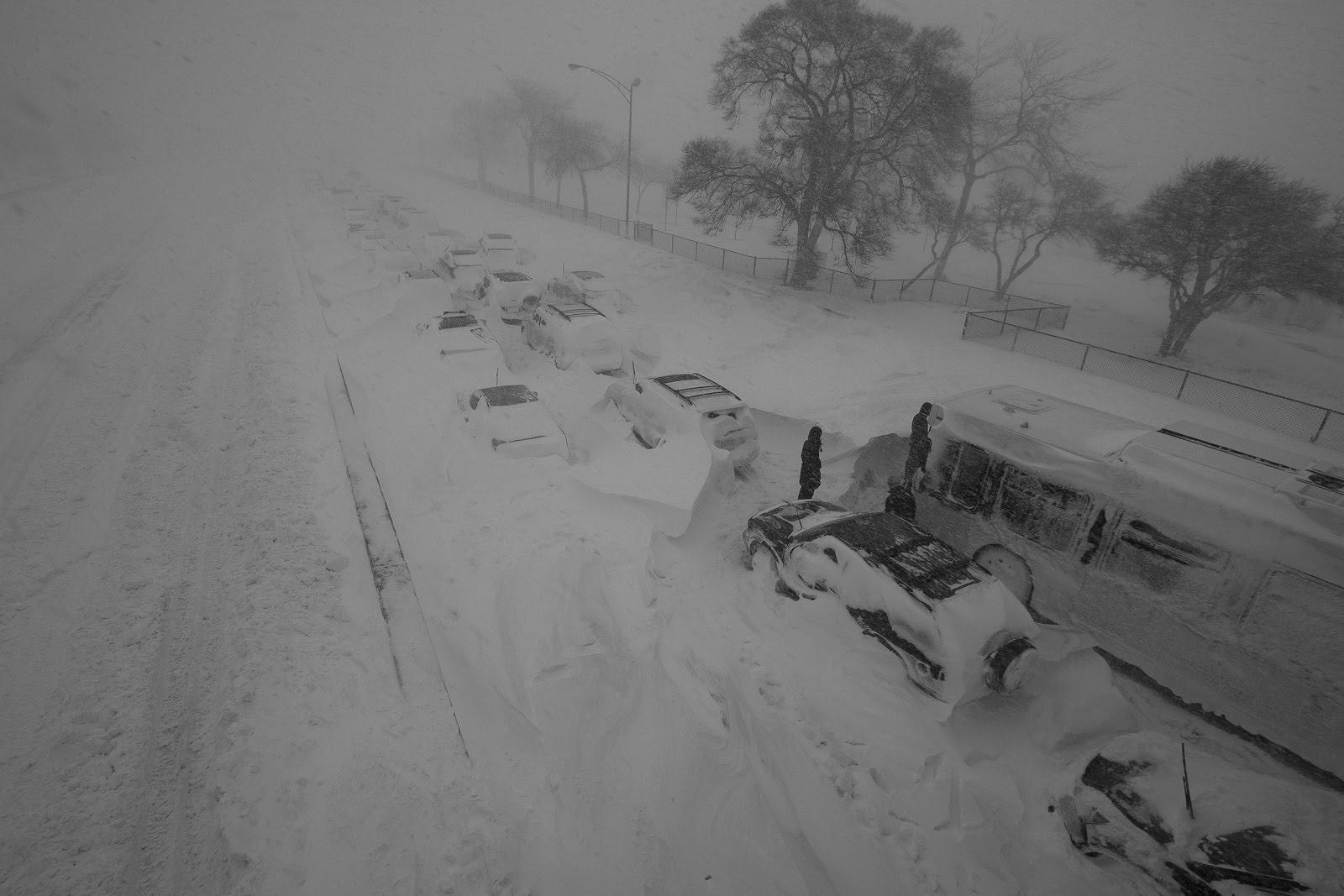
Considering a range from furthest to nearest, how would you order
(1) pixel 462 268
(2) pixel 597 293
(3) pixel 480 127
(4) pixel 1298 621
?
(3) pixel 480 127, (1) pixel 462 268, (2) pixel 597 293, (4) pixel 1298 621

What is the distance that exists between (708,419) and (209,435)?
7717 millimetres

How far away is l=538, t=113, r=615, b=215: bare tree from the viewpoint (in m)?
41.0

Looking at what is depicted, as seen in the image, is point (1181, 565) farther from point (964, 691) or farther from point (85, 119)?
point (85, 119)

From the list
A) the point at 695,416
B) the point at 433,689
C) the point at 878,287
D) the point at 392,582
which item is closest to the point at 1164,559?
the point at 695,416

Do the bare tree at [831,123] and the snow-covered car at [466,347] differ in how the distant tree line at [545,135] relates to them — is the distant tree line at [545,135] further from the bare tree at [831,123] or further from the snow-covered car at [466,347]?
the snow-covered car at [466,347]

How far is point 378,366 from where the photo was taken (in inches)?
442

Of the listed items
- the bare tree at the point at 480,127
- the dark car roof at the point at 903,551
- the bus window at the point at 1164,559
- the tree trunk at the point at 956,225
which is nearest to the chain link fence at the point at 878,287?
the tree trunk at the point at 956,225

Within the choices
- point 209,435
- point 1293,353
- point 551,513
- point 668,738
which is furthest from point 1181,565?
point 1293,353

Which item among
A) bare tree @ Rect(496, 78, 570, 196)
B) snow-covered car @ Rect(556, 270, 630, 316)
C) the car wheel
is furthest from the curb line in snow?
bare tree @ Rect(496, 78, 570, 196)

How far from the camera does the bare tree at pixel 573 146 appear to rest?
1615 inches

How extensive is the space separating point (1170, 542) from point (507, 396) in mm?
8817

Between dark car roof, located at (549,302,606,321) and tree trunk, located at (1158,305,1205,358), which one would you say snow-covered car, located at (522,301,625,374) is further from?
tree trunk, located at (1158,305,1205,358)

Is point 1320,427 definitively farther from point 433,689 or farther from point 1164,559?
point 433,689

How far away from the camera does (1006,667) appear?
5.01 m
